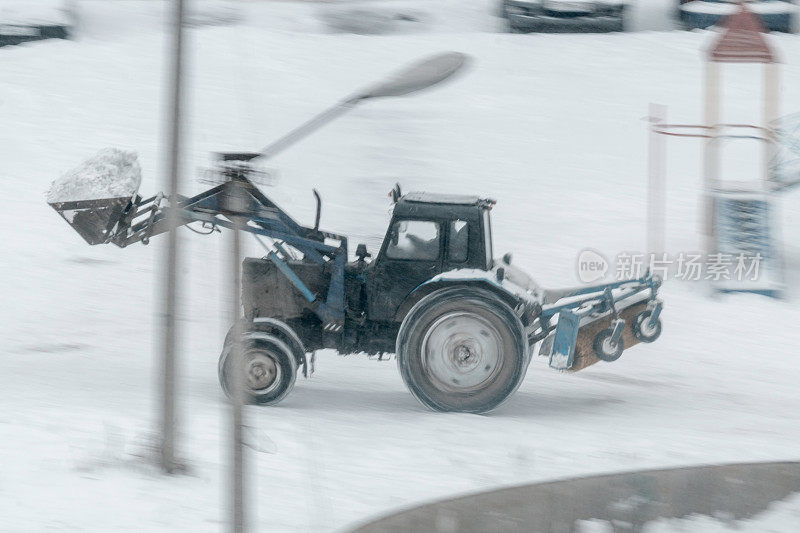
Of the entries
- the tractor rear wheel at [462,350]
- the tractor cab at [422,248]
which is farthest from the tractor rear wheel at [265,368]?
the tractor rear wheel at [462,350]

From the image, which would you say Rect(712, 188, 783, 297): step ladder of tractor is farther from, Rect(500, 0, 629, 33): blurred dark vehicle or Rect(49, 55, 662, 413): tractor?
Rect(500, 0, 629, 33): blurred dark vehicle

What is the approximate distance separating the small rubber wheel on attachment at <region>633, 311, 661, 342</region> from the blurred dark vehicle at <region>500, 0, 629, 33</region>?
14.1 m

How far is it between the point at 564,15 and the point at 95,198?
15346mm

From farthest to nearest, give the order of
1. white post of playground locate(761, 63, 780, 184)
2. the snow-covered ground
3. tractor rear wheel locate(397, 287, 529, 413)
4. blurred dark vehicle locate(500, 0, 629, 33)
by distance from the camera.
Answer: blurred dark vehicle locate(500, 0, 629, 33)
white post of playground locate(761, 63, 780, 184)
tractor rear wheel locate(397, 287, 529, 413)
the snow-covered ground

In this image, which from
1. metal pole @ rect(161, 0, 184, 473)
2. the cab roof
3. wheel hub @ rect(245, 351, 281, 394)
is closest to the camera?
metal pole @ rect(161, 0, 184, 473)

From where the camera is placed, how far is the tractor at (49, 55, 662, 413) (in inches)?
370

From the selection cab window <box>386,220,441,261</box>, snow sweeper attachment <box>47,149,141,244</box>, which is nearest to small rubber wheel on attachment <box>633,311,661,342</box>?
cab window <box>386,220,441,261</box>

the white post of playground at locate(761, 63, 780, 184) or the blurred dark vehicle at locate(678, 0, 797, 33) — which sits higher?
the blurred dark vehicle at locate(678, 0, 797, 33)

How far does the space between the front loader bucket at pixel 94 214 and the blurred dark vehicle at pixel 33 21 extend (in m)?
14.0

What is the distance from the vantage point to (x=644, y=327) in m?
10.0

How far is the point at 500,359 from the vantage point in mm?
9453

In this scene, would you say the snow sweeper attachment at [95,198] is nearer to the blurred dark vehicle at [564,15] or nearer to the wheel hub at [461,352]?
the wheel hub at [461,352]

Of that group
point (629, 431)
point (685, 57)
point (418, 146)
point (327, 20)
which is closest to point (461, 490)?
point (629, 431)

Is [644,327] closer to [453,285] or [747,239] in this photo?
[453,285]
